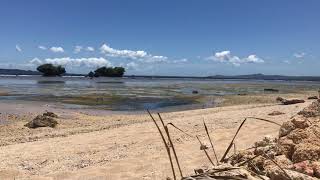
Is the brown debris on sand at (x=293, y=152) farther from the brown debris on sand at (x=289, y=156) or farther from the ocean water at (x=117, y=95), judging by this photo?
the ocean water at (x=117, y=95)

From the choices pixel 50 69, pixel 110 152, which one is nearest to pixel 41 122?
pixel 110 152

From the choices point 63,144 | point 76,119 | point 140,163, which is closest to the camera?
point 140,163

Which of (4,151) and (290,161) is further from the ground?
(290,161)

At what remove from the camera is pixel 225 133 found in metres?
11.3

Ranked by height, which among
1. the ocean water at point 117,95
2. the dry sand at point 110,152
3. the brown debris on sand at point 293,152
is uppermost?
the brown debris on sand at point 293,152

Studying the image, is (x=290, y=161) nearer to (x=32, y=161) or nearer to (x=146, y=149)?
(x=146, y=149)

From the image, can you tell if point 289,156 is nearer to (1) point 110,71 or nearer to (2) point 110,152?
(2) point 110,152

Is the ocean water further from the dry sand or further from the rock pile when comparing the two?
the rock pile

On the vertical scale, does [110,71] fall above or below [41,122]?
above

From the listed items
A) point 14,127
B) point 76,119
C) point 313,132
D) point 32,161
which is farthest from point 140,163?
point 76,119

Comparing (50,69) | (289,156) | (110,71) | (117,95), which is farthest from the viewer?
(110,71)

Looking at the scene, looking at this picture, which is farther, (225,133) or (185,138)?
(225,133)

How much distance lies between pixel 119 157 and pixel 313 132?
12.5 feet

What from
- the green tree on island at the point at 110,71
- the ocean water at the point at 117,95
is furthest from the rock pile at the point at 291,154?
the green tree on island at the point at 110,71
